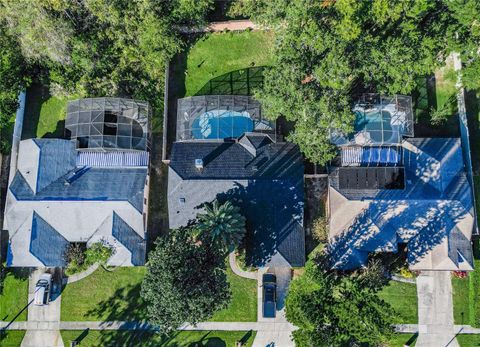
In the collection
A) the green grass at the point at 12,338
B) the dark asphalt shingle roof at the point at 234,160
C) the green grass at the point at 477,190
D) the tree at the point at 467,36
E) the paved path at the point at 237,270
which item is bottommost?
the green grass at the point at 12,338

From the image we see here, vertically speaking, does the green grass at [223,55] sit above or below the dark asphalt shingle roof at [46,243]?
above

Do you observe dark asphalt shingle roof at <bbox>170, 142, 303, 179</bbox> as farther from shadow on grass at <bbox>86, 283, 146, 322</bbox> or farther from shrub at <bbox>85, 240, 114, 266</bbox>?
shadow on grass at <bbox>86, 283, 146, 322</bbox>

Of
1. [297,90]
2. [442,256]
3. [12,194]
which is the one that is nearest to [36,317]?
[12,194]

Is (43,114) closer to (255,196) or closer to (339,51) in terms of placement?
(255,196)

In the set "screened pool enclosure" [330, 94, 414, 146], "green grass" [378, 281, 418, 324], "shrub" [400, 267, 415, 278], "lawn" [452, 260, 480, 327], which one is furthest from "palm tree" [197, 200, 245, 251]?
"lawn" [452, 260, 480, 327]

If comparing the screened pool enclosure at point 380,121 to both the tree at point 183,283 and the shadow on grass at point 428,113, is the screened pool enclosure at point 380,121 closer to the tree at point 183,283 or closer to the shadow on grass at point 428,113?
the shadow on grass at point 428,113

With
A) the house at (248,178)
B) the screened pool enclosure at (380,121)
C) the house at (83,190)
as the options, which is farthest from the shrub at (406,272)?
the house at (83,190)
